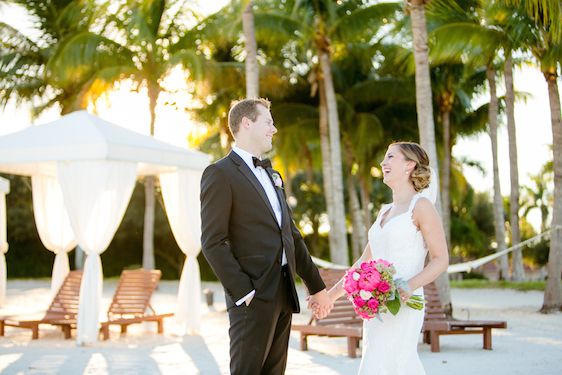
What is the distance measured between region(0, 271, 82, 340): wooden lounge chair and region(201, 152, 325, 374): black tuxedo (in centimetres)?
734

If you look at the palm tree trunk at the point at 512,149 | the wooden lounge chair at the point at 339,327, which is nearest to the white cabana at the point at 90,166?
the wooden lounge chair at the point at 339,327

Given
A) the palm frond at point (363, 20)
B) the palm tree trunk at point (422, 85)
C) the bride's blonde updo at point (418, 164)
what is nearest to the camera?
the bride's blonde updo at point (418, 164)

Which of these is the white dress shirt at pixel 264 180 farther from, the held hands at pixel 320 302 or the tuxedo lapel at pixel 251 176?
the held hands at pixel 320 302

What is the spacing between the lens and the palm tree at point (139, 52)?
21.2 metres

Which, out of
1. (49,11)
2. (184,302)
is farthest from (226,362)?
(49,11)

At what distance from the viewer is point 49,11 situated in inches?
1037

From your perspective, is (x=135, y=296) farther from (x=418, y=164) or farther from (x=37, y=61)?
(x=37, y=61)

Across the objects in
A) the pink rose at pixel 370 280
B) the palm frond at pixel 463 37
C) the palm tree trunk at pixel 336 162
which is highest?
the palm frond at pixel 463 37

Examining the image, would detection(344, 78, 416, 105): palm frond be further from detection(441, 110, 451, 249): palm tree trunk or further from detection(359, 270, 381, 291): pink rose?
detection(359, 270, 381, 291): pink rose

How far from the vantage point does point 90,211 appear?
34.2 ft

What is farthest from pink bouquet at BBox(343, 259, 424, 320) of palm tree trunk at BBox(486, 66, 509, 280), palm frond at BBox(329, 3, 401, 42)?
palm tree trunk at BBox(486, 66, 509, 280)

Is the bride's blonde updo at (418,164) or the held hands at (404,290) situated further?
the bride's blonde updo at (418,164)

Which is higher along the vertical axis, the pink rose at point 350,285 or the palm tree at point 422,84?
the palm tree at point 422,84

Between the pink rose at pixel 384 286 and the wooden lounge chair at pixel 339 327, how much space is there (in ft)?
15.0
